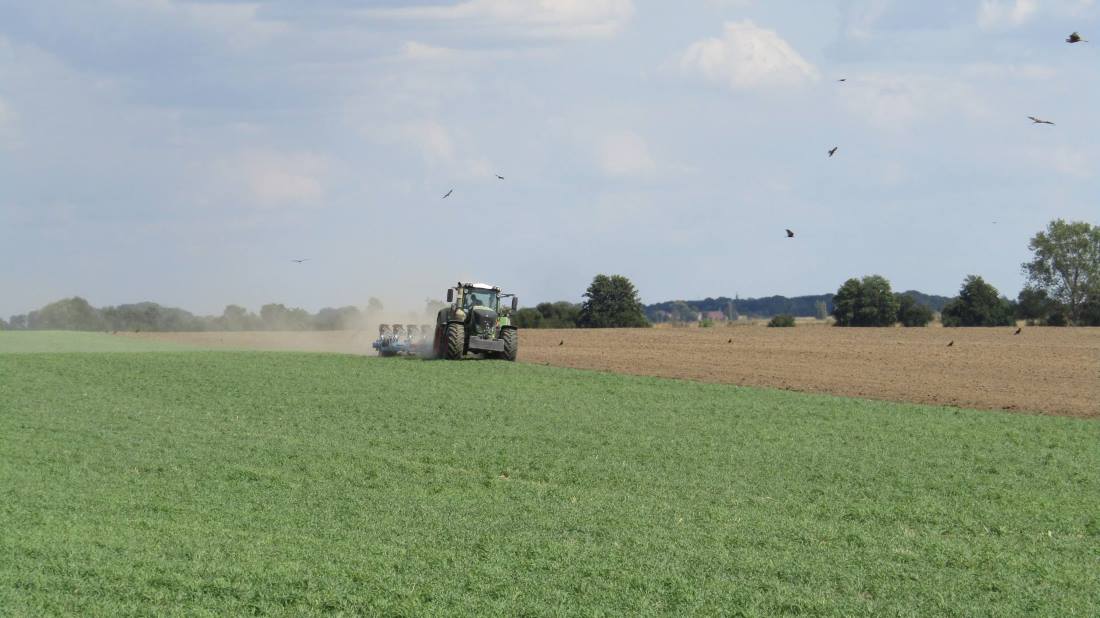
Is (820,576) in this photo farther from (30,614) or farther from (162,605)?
(30,614)

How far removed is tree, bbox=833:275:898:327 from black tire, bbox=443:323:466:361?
4822cm

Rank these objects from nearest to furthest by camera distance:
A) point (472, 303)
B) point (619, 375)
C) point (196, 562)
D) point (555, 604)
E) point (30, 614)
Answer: point (30, 614) → point (555, 604) → point (196, 562) → point (619, 375) → point (472, 303)

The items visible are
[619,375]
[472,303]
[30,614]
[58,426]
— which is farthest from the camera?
[472,303]

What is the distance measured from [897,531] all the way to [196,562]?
8.75 meters

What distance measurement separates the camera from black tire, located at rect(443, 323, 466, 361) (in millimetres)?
40312

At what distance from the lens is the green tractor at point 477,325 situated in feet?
133

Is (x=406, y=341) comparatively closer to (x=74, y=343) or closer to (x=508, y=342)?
(x=508, y=342)

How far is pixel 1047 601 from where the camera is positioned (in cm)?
1141

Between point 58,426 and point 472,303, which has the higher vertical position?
point 472,303

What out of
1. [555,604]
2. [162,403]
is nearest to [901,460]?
[555,604]

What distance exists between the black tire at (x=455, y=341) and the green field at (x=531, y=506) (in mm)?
9528

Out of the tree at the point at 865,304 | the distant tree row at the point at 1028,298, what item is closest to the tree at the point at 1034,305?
the distant tree row at the point at 1028,298

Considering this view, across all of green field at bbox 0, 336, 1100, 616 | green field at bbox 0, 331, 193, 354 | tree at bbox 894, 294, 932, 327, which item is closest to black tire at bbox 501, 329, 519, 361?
→ green field at bbox 0, 336, 1100, 616

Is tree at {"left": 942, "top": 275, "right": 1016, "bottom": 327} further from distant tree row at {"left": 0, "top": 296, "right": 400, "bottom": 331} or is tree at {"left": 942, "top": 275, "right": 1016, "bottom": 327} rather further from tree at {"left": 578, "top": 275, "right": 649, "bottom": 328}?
distant tree row at {"left": 0, "top": 296, "right": 400, "bottom": 331}
